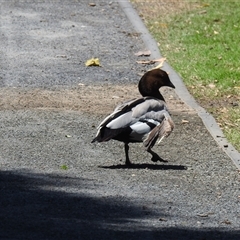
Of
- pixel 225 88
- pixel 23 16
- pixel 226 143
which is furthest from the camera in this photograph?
pixel 23 16

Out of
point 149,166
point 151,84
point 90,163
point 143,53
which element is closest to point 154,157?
point 149,166

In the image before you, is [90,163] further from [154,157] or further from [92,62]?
[92,62]

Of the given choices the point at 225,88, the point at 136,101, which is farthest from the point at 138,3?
the point at 136,101

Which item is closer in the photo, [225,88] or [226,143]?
[226,143]

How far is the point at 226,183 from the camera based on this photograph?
884cm

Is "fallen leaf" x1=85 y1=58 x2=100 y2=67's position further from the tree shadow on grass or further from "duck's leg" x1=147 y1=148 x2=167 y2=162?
the tree shadow on grass

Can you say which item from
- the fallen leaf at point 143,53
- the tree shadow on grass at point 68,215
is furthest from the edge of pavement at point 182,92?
the tree shadow on grass at point 68,215

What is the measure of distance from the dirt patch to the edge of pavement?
0.14 m

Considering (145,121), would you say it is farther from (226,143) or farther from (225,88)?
(225,88)

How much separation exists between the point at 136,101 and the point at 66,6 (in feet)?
32.1

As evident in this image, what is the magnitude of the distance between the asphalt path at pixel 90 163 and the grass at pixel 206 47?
15.1 inches

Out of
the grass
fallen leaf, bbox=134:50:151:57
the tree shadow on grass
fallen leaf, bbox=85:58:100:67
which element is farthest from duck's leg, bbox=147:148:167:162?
fallen leaf, bbox=134:50:151:57

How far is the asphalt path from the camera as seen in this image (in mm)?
7410

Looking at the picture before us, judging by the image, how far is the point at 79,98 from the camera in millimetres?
12312
